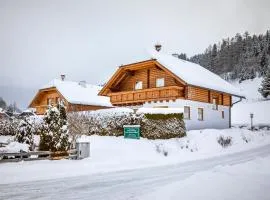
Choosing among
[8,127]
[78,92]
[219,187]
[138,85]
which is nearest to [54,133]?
[219,187]

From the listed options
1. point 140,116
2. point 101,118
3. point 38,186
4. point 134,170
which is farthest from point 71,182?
point 101,118

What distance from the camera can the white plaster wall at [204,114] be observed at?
100 feet

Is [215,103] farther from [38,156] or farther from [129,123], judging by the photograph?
[38,156]

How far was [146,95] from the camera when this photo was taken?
32.7 m

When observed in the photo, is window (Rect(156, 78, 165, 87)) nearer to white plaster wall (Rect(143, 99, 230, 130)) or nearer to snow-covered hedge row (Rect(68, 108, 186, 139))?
white plaster wall (Rect(143, 99, 230, 130))

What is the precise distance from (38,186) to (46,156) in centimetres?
713

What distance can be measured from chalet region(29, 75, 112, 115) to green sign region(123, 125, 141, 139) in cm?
2241

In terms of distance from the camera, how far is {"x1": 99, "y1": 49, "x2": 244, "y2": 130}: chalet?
3058 centimetres

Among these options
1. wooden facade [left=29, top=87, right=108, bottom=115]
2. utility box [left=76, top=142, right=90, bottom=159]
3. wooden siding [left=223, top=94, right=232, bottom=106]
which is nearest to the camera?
utility box [left=76, top=142, right=90, bottom=159]

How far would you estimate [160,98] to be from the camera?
31141mm

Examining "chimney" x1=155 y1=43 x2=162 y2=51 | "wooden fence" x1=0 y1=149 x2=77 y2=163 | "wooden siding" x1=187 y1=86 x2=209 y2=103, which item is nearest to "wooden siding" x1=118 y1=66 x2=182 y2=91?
"wooden siding" x1=187 y1=86 x2=209 y2=103

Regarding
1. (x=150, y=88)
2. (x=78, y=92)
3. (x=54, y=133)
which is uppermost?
(x=78, y=92)

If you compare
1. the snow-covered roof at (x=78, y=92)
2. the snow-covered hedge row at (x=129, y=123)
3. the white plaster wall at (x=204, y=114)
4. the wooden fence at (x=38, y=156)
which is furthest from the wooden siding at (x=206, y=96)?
the snow-covered roof at (x=78, y=92)

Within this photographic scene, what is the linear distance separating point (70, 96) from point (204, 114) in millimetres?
20195
